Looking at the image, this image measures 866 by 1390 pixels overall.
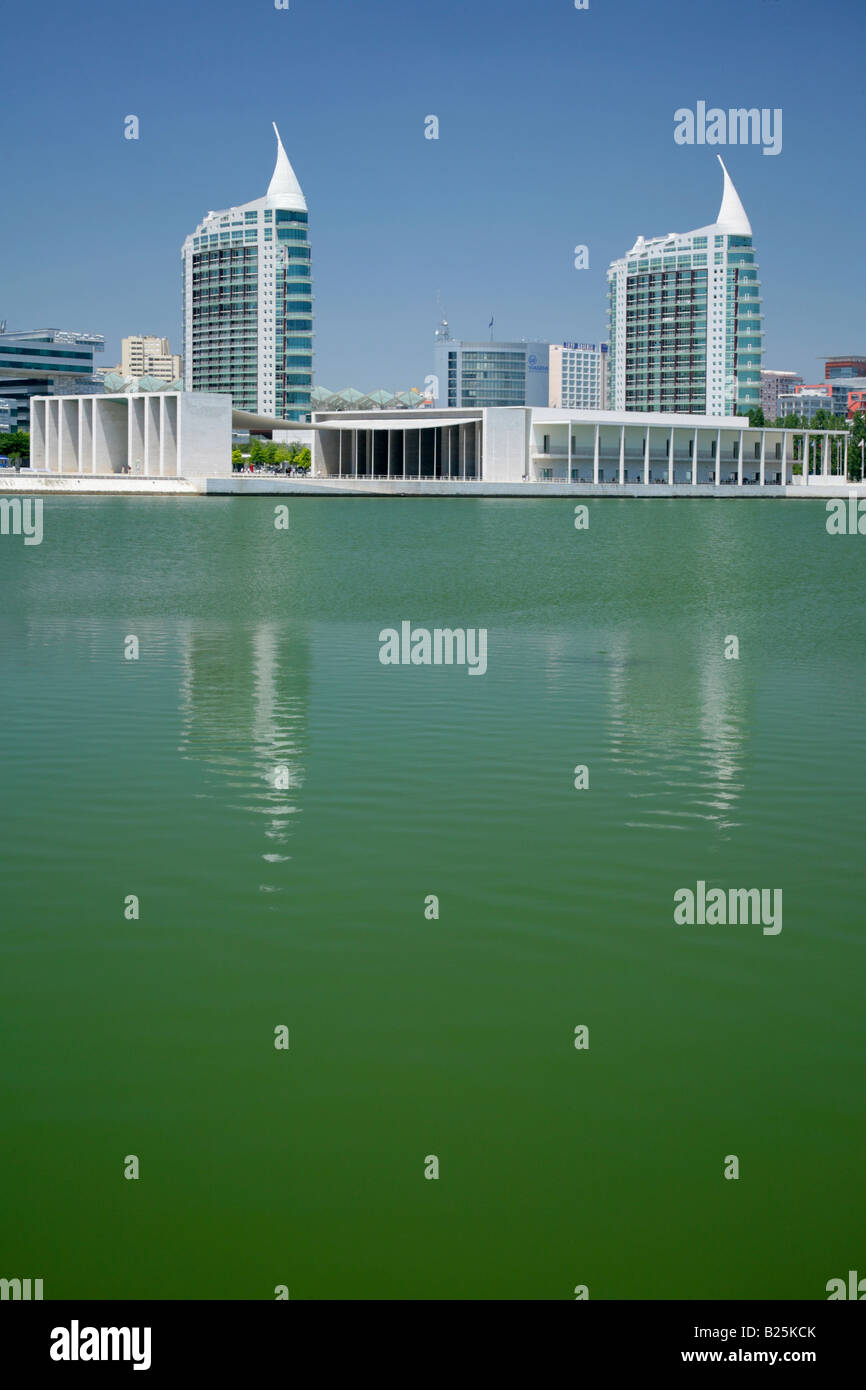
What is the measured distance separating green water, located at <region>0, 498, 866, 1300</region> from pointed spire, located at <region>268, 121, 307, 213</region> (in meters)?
128

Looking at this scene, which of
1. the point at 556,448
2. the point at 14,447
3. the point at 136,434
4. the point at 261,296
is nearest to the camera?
the point at 136,434

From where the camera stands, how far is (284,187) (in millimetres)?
137375

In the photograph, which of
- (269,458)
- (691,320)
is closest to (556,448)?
(269,458)

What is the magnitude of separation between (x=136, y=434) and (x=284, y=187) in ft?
157

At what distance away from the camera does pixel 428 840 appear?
381 inches

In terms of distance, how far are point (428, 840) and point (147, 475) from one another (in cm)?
9041

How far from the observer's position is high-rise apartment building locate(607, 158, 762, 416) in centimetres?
13162

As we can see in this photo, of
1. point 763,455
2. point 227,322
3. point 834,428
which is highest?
point 227,322

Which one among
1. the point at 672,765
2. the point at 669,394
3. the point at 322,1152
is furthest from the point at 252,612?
the point at 669,394

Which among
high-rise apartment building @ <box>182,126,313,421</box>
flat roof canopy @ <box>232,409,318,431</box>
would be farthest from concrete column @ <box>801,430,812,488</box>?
high-rise apartment building @ <box>182,126,313,421</box>

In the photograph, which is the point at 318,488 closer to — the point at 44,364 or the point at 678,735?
the point at 44,364

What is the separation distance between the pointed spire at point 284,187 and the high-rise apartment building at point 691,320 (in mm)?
30000

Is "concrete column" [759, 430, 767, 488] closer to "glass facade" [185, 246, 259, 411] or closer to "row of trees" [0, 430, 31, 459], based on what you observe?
"glass facade" [185, 246, 259, 411]

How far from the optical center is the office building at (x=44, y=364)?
160587 millimetres
